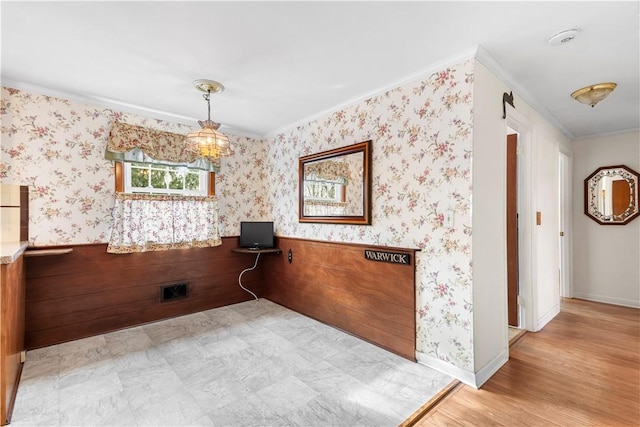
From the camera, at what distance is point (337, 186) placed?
308 centimetres

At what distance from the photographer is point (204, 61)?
2.18m

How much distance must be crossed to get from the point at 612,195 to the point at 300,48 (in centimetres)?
460

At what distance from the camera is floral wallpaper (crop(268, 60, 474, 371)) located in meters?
2.07

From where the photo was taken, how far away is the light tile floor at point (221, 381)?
5.64 feet

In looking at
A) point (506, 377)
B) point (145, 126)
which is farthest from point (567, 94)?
point (145, 126)

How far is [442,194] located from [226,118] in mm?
2594

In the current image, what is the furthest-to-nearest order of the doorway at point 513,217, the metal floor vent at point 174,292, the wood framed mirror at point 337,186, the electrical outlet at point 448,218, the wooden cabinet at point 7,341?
the metal floor vent at point 174,292
the doorway at point 513,217
the wood framed mirror at point 337,186
the electrical outlet at point 448,218
the wooden cabinet at point 7,341

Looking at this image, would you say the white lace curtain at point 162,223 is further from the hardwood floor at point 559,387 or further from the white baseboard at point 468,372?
the hardwood floor at point 559,387

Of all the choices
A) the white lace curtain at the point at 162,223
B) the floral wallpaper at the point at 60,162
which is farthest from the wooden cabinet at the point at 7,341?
the white lace curtain at the point at 162,223

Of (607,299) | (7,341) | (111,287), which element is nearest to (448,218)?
(7,341)

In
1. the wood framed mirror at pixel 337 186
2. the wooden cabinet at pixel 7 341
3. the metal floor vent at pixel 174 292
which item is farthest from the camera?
the metal floor vent at pixel 174 292

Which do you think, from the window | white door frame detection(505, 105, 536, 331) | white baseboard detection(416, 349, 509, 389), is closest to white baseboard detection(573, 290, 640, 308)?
white door frame detection(505, 105, 536, 331)

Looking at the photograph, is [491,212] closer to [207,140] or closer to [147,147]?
[207,140]

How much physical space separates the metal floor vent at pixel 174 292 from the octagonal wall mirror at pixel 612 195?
5.49m
